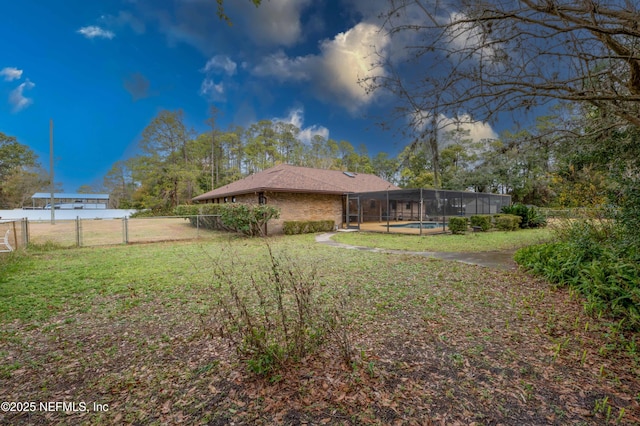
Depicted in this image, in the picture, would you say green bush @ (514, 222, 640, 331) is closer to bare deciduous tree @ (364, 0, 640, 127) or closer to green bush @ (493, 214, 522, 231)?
bare deciduous tree @ (364, 0, 640, 127)

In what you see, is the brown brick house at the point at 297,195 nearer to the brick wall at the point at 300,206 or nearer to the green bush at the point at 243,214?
the brick wall at the point at 300,206

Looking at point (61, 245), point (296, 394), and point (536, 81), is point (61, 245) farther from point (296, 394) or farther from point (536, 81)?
point (536, 81)

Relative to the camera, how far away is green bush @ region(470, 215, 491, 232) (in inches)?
643

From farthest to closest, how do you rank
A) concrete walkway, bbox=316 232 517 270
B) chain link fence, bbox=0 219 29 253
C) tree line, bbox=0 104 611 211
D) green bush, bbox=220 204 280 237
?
tree line, bbox=0 104 611 211
green bush, bbox=220 204 280 237
chain link fence, bbox=0 219 29 253
concrete walkway, bbox=316 232 517 270

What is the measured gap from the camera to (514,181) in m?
30.0

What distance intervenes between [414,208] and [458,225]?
994 cm

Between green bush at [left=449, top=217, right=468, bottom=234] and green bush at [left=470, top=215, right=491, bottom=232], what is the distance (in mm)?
1592

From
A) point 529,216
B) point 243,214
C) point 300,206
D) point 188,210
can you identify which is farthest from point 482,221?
point 188,210

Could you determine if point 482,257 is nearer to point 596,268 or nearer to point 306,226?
point 596,268

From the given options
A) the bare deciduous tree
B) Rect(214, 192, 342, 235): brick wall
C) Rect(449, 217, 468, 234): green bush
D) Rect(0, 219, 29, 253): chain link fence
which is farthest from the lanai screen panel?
Rect(0, 219, 29, 253): chain link fence

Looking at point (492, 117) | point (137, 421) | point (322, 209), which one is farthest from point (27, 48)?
point (492, 117)

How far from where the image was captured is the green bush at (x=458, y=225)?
15141 millimetres

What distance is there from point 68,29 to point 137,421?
1547cm

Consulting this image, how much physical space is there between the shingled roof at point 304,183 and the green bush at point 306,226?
185 cm
